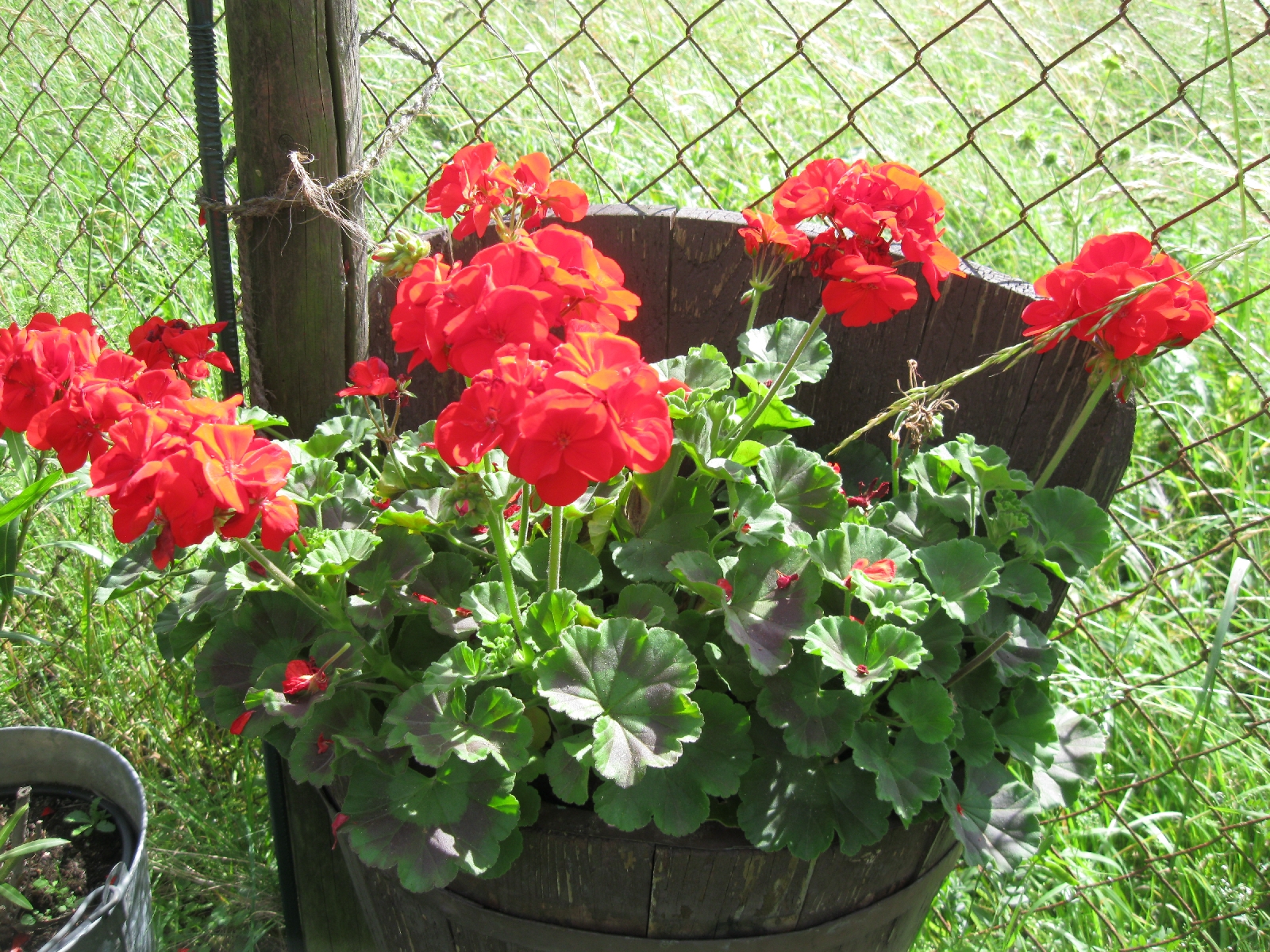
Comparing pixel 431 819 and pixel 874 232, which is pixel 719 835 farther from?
pixel 874 232

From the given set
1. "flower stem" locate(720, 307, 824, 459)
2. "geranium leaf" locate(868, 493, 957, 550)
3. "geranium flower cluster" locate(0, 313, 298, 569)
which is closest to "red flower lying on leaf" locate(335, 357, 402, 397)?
"geranium flower cluster" locate(0, 313, 298, 569)

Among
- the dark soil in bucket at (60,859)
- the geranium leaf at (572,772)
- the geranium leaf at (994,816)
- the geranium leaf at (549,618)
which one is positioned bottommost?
the dark soil in bucket at (60,859)

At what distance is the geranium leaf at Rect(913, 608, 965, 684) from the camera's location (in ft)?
3.96

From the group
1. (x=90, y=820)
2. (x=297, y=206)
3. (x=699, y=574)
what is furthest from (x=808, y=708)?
(x=90, y=820)

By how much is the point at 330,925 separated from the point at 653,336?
3.73ft

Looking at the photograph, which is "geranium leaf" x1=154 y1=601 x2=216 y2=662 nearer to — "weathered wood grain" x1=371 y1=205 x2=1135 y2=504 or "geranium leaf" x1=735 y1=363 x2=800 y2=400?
"weathered wood grain" x1=371 y1=205 x2=1135 y2=504

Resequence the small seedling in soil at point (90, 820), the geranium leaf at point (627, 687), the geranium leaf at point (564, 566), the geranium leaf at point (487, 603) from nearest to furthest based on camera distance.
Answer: the geranium leaf at point (627, 687) → the geranium leaf at point (487, 603) → the geranium leaf at point (564, 566) → the small seedling in soil at point (90, 820)

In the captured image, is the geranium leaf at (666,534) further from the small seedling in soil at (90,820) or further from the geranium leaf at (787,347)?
the small seedling in soil at (90,820)

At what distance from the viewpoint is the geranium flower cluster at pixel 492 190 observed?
3.77ft

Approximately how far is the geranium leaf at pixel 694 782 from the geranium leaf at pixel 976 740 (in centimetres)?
26

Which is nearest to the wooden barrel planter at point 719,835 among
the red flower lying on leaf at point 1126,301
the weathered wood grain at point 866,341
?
the weathered wood grain at point 866,341

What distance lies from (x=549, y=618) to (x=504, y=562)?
0.26 ft

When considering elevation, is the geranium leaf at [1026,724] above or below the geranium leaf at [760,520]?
below

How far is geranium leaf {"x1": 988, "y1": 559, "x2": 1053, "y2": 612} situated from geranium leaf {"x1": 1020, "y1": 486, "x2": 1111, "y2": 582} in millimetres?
23
